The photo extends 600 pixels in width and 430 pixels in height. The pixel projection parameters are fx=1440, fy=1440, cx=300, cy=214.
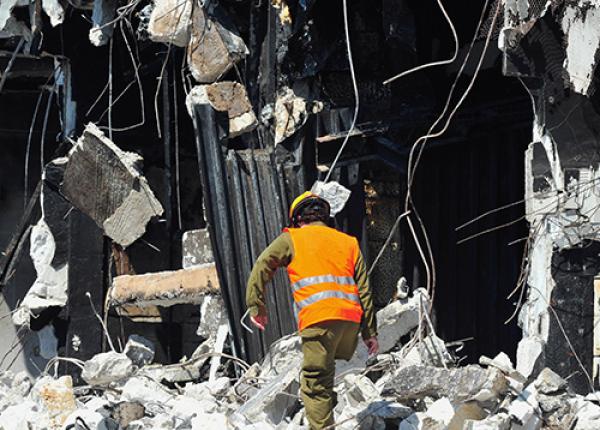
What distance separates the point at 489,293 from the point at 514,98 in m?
1.32

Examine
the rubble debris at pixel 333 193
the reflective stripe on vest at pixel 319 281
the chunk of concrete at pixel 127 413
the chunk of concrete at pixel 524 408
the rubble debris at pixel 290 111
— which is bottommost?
the chunk of concrete at pixel 127 413

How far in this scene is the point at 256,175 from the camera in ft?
29.6

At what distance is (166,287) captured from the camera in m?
9.78

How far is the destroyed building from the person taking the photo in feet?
24.0

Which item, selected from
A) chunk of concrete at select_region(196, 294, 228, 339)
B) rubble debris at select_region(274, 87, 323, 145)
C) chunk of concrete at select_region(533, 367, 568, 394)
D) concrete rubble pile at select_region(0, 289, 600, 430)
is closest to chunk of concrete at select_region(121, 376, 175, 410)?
concrete rubble pile at select_region(0, 289, 600, 430)

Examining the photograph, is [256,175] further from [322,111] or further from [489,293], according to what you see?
[489,293]

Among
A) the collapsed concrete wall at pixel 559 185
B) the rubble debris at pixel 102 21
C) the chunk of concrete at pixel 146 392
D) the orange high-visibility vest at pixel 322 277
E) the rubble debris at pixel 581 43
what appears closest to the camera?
the orange high-visibility vest at pixel 322 277

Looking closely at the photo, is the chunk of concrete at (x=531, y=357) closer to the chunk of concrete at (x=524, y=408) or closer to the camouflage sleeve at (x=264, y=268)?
the chunk of concrete at (x=524, y=408)

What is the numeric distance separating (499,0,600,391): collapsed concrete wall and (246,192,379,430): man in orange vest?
1.09 meters

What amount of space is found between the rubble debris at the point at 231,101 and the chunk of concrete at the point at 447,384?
7.97 ft

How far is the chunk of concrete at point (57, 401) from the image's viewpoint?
26.3ft

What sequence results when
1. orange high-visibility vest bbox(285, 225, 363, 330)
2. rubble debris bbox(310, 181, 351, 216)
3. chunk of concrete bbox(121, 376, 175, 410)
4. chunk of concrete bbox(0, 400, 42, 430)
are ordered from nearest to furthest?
orange high-visibility vest bbox(285, 225, 363, 330), chunk of concrete bbox(0, 400, 42, 430), chunk of concrete bbox(121, 376, 175, 410), rubble debris bbox(310, 181, 351, 216)

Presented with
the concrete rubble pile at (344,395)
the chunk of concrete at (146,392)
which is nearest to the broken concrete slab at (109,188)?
the concrete rubble pile at (344,395)

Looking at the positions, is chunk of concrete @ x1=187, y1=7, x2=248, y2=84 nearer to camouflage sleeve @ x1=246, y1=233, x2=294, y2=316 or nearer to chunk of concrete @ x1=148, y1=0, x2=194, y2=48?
chunk of concrete @ x1=148, y1=0, x2=194, y2=48
